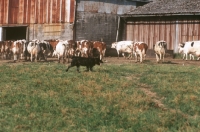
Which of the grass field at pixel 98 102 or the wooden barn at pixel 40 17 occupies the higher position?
the wooden barn at pixel 40 17

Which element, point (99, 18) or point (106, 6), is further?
point (106, 6)

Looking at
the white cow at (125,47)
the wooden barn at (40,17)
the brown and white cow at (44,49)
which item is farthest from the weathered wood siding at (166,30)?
the brown and white cow at (44,49)

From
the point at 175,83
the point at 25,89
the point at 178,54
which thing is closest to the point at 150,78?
the point at 175,83

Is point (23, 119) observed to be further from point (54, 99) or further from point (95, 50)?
point (95, 50)

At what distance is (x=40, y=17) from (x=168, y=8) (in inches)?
365

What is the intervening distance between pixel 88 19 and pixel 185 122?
64.6 feet

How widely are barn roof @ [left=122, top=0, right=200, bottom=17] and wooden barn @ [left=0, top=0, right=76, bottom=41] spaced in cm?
482

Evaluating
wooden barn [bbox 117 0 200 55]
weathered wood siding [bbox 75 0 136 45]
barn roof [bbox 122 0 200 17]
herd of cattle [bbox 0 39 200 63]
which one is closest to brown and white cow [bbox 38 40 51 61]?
herd of cattle [bbox 0 39 200 63]

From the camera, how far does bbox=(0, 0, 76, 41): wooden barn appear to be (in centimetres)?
2692

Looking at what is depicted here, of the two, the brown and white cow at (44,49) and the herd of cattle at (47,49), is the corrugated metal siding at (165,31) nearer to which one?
the herd of cattle at (47,49)

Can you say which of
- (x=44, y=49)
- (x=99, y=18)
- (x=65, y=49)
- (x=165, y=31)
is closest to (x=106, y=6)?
(x=99, y=18)

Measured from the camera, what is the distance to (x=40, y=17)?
92.6ft

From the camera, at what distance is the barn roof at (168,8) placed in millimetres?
26216

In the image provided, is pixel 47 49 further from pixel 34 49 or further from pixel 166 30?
pixel 166 30
